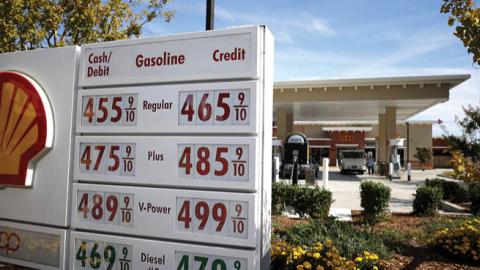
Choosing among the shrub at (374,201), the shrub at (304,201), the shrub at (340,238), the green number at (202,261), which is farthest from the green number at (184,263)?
the shrub at (374,201)

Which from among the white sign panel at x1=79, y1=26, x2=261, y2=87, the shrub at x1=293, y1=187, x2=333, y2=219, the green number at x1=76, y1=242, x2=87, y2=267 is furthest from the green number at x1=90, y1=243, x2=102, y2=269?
the shrub at x1=293, y1=187, x2=333, y2=219

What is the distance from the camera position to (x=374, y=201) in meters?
9.83

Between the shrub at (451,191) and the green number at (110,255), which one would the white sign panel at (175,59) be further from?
the shrub at (451,191)

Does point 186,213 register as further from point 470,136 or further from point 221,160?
point 470,136

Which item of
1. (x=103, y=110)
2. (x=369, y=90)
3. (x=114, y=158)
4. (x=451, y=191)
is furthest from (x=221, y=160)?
(x=369, y=90)

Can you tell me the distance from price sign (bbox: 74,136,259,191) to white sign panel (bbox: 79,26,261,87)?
62cm

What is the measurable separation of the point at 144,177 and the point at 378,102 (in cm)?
2617

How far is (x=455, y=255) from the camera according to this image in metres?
6.01

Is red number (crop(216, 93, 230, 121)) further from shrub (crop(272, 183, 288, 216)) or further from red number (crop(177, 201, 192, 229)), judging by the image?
shrub (crop(272, 183, 288, 216))

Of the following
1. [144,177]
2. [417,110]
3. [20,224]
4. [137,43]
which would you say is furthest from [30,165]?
[417,110]

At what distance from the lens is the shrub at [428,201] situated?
10633mm

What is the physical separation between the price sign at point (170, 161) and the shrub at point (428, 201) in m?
8.36

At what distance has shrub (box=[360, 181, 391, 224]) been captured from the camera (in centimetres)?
977

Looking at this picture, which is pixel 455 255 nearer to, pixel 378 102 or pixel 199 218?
pixel 199 218
